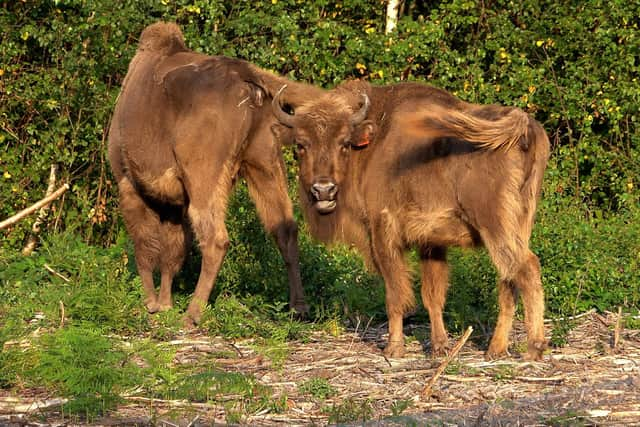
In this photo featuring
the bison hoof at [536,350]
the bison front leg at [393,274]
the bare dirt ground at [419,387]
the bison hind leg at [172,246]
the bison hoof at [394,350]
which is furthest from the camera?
the bison hind leg at [172,246]

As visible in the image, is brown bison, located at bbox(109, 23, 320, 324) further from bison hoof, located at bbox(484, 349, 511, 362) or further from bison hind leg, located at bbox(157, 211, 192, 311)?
bison hoof, located at bbox(484, 349, 511, 362)

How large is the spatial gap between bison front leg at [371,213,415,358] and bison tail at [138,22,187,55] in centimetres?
343

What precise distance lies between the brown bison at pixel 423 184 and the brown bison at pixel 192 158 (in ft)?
2.69

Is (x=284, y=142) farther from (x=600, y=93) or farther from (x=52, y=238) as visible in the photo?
(x=600, y=93)

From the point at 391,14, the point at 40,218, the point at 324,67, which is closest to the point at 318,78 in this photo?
the point at 324,67

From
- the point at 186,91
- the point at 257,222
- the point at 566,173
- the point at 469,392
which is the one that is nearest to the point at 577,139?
the point at 566,173

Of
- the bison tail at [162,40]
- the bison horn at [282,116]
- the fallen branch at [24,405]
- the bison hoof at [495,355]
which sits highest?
the bison tail at [162,40]

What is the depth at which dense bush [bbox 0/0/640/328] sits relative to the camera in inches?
548

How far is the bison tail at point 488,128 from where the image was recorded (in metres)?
7.82

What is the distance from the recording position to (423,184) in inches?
331

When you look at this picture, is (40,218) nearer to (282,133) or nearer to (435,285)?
(282,133)

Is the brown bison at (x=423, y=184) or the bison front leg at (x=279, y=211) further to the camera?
the bison front leg at (x=279, y=211)

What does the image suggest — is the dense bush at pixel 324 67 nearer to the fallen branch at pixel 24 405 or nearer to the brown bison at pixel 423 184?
the brown bison at pixel 423 184

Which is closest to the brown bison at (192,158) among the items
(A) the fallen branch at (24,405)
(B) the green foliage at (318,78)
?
(B) the green foliage at (318,78)
